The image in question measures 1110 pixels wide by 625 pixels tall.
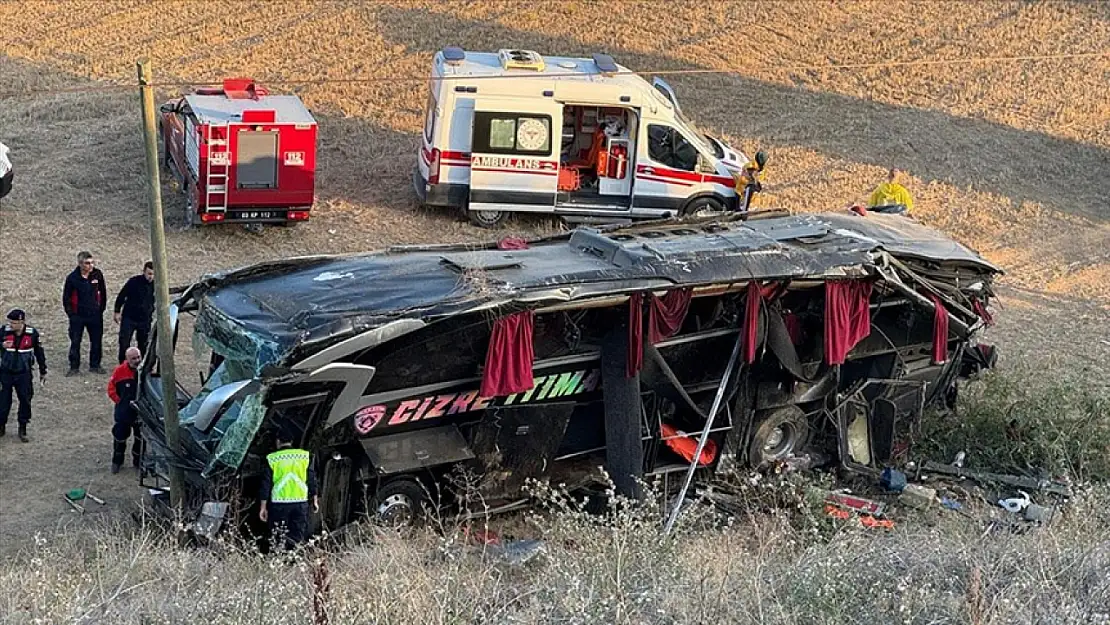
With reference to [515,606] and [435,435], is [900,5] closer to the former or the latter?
[435,435]

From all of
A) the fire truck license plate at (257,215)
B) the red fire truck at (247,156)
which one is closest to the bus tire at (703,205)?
the red fire truck at (247,156)

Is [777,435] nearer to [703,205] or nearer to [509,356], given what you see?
[509,356]

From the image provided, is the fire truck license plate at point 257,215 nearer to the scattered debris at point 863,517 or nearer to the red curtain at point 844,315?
the red curtain at point 844,315

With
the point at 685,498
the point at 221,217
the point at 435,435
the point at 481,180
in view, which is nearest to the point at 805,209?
the point at 481,180

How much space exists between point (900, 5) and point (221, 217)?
17847 millimetres

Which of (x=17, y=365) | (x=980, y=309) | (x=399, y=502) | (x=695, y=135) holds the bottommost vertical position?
(x=399, y=502)

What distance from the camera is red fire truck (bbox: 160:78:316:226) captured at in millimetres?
17641

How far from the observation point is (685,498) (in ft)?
37.0

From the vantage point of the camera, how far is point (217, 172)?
698 inches

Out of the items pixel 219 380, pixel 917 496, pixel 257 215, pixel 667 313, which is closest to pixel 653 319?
pixel 667 313

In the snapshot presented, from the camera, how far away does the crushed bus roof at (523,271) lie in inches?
383

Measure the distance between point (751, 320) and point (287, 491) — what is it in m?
3.77

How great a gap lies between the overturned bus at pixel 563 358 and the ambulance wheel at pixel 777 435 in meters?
0.02

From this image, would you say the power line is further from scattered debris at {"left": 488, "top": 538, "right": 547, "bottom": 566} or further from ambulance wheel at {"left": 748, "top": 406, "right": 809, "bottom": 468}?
scattered debris at {"left": 488, "top": 538, "right": 547, "bottom": 566}
